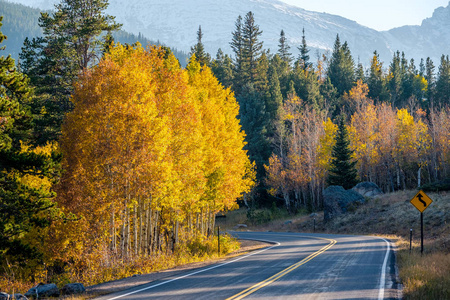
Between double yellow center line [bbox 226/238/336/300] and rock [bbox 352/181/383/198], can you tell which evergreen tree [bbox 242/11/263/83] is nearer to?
rock [bbox 352/181/383/198]

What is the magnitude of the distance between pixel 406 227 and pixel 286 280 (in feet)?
84.0

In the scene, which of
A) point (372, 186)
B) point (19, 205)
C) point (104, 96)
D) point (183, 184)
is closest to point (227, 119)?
point (183, 184)

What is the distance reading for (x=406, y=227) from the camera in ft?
116

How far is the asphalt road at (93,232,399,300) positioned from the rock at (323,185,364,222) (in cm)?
2514

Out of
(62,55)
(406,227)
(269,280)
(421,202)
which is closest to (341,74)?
(406,227)

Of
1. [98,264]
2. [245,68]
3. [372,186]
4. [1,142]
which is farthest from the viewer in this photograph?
[245,68]

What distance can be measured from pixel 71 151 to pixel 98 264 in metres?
5.51

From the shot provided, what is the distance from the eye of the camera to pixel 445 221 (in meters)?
32.8

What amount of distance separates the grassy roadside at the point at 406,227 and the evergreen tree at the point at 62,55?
22601 millimetres

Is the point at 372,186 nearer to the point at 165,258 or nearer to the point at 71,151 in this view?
the point at 165,258

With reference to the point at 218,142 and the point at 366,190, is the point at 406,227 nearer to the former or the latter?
the point at 366,190

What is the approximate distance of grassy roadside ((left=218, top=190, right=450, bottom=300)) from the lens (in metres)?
13.6

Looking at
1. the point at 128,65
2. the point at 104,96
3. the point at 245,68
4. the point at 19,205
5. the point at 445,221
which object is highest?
the point at 245,68

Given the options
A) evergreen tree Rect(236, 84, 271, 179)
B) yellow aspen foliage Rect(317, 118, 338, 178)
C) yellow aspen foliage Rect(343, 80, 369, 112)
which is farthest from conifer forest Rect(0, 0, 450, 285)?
yellow aspen foliage Rect(343, 80, 369, 112)
